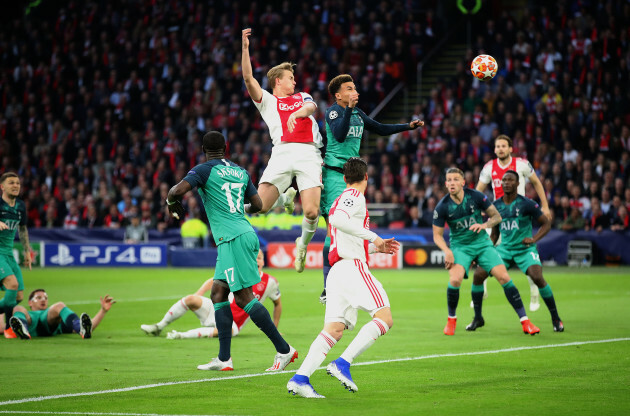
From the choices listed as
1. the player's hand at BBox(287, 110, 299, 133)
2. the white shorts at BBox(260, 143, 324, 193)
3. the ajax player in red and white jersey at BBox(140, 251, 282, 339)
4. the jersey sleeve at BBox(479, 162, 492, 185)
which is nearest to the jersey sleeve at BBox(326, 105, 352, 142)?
the white shorts at BBox(260, 143, 324, 193)

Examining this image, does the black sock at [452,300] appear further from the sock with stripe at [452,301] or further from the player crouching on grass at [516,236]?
the player crouching on grass at [516,236]

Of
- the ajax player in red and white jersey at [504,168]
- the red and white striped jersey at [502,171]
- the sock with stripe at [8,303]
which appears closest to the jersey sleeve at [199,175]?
the sock with stripe at [8,303]

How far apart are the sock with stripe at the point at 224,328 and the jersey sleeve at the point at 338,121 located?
2.49 meters

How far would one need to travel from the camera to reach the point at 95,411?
23.1ft

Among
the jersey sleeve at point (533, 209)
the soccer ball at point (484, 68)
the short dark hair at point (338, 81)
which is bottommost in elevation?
the jersey sleeve at point (533, 209)

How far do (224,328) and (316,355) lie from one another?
1863 mm

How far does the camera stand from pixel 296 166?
10906mm

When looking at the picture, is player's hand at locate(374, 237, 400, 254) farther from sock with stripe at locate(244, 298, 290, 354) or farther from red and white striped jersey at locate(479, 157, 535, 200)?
red and white striped jersey at locate(479, 157, 535, 200)

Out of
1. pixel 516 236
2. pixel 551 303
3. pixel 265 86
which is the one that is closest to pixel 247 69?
pixel 516 236

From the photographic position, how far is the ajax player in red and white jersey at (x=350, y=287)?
777cm

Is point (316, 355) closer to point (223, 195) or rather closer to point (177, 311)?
point (223, 195)

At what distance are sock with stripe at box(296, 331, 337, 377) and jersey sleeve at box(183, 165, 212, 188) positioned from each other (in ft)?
7.16

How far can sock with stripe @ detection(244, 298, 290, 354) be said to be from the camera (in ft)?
29.7

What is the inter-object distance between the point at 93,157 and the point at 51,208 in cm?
297
